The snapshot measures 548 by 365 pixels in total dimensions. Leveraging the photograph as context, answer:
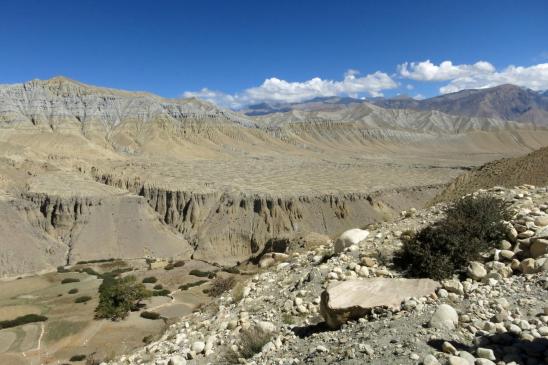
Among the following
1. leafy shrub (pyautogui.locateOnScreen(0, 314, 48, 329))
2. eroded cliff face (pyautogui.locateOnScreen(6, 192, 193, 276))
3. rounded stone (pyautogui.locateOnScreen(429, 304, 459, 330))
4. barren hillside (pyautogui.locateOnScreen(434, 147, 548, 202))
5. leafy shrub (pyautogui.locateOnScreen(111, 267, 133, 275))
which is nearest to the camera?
rounded stone (pyautogui.locateOnScreen(429, 304, 459, 330))

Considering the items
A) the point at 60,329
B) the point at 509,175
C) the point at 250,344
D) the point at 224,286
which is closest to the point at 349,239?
the point at 250,344

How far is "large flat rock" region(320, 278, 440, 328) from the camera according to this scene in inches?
286

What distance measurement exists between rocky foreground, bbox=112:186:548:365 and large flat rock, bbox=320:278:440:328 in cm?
2

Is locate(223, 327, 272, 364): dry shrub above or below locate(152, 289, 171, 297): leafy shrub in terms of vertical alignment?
above

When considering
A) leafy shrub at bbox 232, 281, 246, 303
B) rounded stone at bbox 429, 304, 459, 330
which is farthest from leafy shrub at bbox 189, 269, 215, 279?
rounded stone at bbox 429, 304, 459, 330

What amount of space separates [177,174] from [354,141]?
10423 centimetres

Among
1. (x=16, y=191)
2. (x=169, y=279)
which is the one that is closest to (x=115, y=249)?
(x=16, y=191)

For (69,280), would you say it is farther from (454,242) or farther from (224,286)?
(454,242)

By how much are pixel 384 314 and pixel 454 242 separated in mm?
2436

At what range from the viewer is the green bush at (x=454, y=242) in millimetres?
8492

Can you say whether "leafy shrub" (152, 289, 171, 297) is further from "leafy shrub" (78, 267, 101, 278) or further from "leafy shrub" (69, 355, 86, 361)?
"leafy shrub" (78, 267, 101, 278)

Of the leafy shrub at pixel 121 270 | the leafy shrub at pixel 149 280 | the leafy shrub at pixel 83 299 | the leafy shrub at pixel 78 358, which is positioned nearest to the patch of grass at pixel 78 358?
the leafy shrub at pixel 78 358

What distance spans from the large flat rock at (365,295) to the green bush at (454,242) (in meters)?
0.83

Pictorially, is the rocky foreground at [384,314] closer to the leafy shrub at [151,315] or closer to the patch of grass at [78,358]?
the patch of grass at [78,358]
